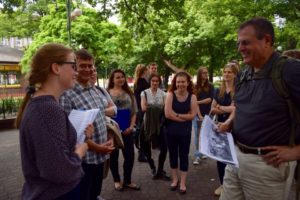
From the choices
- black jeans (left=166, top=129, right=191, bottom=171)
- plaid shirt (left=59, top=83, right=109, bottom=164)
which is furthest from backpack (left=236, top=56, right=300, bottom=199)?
black jeans (left=166, top=129, right=191, bottom=171)

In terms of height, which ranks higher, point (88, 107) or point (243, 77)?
point (243, 77)

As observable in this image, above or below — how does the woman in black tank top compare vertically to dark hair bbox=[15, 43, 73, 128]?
below

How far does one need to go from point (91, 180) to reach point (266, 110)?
2.00m

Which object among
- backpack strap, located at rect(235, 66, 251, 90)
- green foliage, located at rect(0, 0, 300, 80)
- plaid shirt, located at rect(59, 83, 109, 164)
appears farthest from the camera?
green foliage, located at rect(0, 0, 300, 80)

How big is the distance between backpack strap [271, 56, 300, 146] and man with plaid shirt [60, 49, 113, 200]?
1653 mm

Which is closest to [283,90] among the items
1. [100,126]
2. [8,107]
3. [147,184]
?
[100,126]

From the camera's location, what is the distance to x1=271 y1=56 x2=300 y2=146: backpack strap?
2.26 metres

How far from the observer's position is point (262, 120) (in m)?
2.38

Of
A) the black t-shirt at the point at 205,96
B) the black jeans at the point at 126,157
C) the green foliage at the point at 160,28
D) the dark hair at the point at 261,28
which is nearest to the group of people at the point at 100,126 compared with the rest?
the dark hair at the point at 261,28

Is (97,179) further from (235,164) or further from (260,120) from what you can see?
(260,120)

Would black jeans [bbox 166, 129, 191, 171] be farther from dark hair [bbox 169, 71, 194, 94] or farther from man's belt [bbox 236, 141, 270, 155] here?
man's belt [bbox 236, 141, 270, 155]

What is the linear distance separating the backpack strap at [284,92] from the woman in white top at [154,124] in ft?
11.5

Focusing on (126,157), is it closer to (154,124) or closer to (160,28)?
(154,124)

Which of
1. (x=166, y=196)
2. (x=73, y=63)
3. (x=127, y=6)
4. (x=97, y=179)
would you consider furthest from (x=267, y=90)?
(x=127, y=6)
